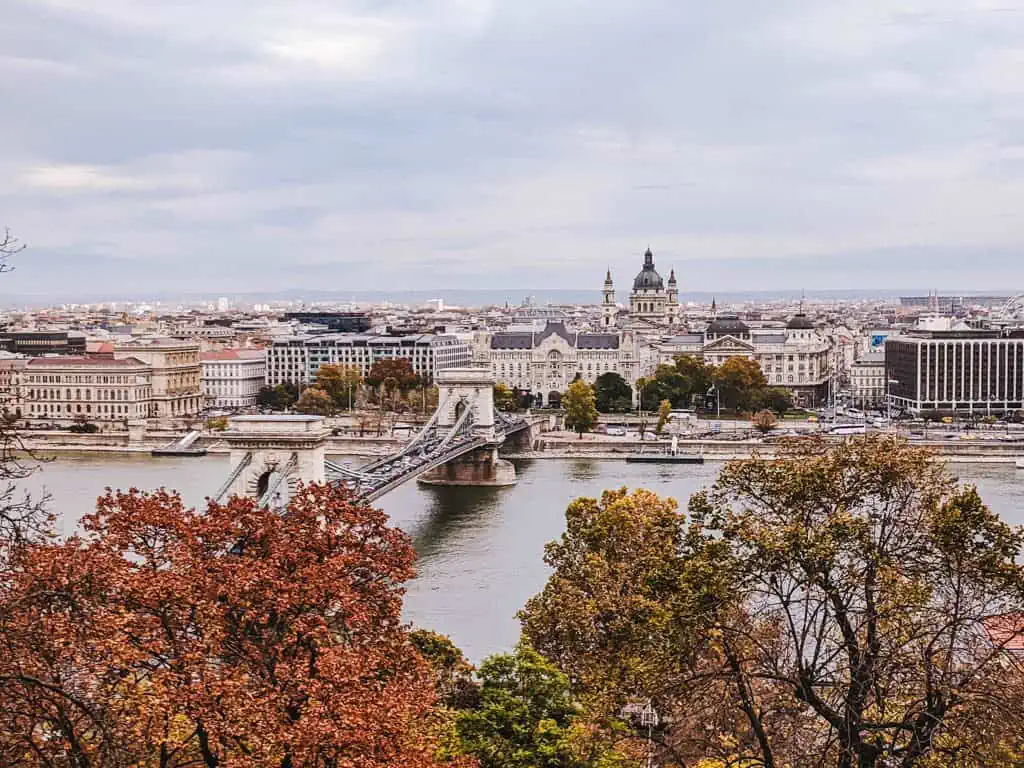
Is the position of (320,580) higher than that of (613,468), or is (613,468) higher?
(320,580)

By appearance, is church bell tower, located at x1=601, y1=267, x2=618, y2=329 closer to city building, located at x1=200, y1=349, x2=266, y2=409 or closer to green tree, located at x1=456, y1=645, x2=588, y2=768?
city building, located at x1=200, y1=349, x2=266, y2=409

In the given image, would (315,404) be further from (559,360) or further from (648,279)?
(648,279)

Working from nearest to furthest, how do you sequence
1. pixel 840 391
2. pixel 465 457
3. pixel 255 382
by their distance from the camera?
1. pixel 465 457
2. pixel 255 382
3. pixel 840 391

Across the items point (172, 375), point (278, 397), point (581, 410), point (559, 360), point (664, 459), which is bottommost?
point (664, 459)

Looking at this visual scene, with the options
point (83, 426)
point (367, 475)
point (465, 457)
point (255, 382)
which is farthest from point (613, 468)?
Result: point (255, 382)

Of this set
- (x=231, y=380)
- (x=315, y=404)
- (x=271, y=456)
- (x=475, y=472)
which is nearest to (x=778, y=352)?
Result: (x=315, y=404)

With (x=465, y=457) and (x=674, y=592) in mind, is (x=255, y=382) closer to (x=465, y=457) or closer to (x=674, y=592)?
(x=465, y=457)

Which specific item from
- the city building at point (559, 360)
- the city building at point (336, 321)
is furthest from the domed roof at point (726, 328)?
the city building at point (336, 321)

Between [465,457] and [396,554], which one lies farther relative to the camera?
[465,457]
